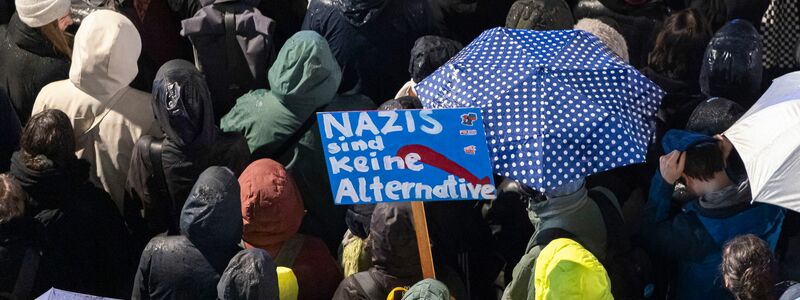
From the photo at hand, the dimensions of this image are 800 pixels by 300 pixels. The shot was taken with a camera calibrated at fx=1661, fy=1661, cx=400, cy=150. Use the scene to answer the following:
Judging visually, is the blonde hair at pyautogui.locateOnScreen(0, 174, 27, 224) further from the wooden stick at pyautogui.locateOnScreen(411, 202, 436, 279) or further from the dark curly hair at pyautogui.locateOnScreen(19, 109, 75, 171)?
the wooden stick at pyautogui.locateOnScreen(411, 202, 436, 279)

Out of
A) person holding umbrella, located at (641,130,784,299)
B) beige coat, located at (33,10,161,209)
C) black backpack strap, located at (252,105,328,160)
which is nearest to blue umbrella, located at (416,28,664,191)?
person holding umbrella, located at (641,130,784,299)

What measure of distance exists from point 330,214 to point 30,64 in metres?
2.11

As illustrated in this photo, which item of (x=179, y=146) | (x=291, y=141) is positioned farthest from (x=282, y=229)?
(x=291, y=141)

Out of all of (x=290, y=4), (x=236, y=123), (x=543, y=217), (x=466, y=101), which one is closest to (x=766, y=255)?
(x=543, y=217)

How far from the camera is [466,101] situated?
27.4ft

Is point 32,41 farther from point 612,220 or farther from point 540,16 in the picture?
point 612,220

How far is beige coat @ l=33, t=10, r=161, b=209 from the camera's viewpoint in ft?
30.6

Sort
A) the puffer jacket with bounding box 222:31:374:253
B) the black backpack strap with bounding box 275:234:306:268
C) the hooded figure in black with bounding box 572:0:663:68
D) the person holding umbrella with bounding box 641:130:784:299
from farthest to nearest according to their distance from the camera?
the hooded figure in black with bounding box 572:0:663:68 < the puffer jacket with bounding box 222:31:374:253 < the black backpack strap with bounding box 275:234:306:268 < the person holding umbrella with bounding box 641:130:784:299

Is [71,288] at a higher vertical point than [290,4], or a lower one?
lower

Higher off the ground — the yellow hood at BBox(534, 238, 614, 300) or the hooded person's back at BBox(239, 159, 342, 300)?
the yellow hood at BBox(534, 238, 614, 300)

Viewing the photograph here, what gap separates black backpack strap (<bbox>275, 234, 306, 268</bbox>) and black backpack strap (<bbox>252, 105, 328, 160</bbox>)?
0.87m

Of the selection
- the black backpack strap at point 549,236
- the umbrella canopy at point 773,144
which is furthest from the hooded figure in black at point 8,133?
the umbrella canopy at point 773,144

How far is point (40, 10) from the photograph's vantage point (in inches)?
384

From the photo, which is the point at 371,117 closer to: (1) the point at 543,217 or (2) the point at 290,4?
(1) the point at 543,217
